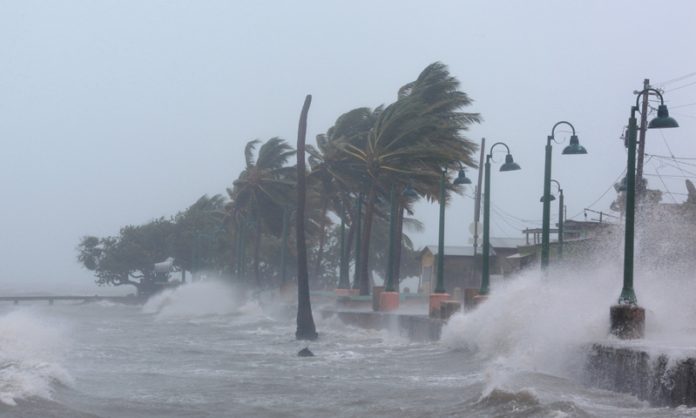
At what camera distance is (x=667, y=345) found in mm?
13633

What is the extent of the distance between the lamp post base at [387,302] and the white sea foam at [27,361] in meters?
14.1

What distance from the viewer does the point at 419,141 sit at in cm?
4162

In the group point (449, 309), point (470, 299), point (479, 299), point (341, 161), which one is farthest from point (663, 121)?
point (341, 161)

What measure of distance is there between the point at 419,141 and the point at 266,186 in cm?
2140

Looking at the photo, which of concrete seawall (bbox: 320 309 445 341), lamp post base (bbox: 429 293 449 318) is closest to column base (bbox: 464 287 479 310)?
concrete seawall (bbox: 320 309 445 341)

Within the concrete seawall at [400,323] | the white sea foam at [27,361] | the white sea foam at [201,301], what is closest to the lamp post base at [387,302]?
the concrete seawall at [400,323]

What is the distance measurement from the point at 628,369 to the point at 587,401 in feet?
3.49

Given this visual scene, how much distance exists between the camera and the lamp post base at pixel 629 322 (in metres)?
15.6

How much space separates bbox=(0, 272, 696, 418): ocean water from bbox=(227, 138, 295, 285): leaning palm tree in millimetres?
30530

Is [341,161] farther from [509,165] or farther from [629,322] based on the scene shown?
[629,322]

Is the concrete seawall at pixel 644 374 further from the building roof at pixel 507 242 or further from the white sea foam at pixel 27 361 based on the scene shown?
the building roof at pixel 507 242

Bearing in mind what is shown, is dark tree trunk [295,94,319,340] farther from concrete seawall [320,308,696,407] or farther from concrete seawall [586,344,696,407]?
concrete seawall [586,344,696,407]

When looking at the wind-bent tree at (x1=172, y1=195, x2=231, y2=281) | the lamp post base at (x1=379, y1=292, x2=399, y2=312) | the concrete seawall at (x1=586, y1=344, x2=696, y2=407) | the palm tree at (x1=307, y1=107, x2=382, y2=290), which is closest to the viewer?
the concrete seawall at (x1=586, y1=344, x2=696, y2=407)

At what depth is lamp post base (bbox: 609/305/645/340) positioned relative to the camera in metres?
15.6
